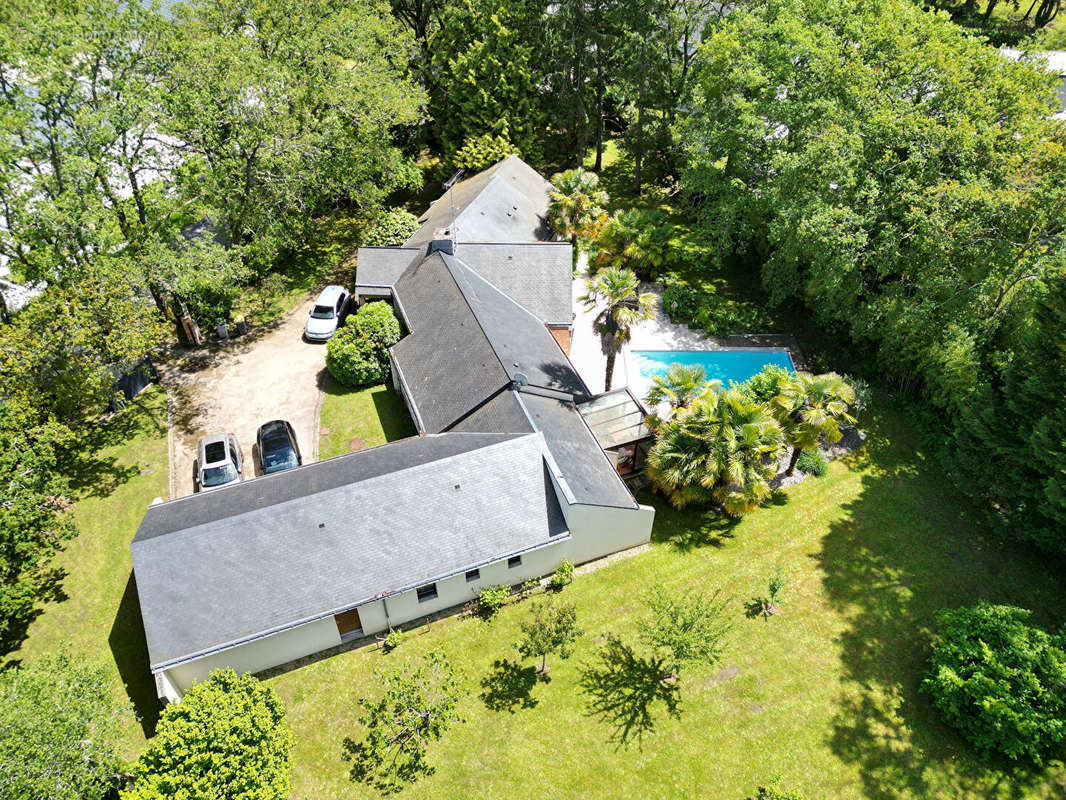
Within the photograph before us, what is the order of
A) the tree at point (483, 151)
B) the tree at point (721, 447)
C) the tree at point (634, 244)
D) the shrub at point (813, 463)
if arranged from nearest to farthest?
the tree at point (721, 447)
the shrub at point (813, 463)
the tree at point (634, 244)
the tree at point (483, 151)

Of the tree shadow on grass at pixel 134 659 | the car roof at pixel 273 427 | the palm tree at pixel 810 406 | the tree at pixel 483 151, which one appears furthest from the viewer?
the tree at pixel 483 151

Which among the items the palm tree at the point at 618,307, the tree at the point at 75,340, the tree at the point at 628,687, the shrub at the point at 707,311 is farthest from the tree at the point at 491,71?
the tree at the point at 628,687

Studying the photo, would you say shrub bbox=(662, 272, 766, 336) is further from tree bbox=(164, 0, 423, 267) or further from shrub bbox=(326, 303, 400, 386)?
tree bbox=(164, 0, 423, 267)

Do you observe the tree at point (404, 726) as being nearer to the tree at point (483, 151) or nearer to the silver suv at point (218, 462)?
the silver suv at point (218, 462)

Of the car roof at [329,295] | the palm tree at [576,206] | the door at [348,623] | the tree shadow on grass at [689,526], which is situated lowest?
the door at [348,623]

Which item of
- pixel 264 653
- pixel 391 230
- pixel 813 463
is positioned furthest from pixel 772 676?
pixel 391 230

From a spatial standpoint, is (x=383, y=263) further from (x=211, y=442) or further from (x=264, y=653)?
(x=264, y=653)
